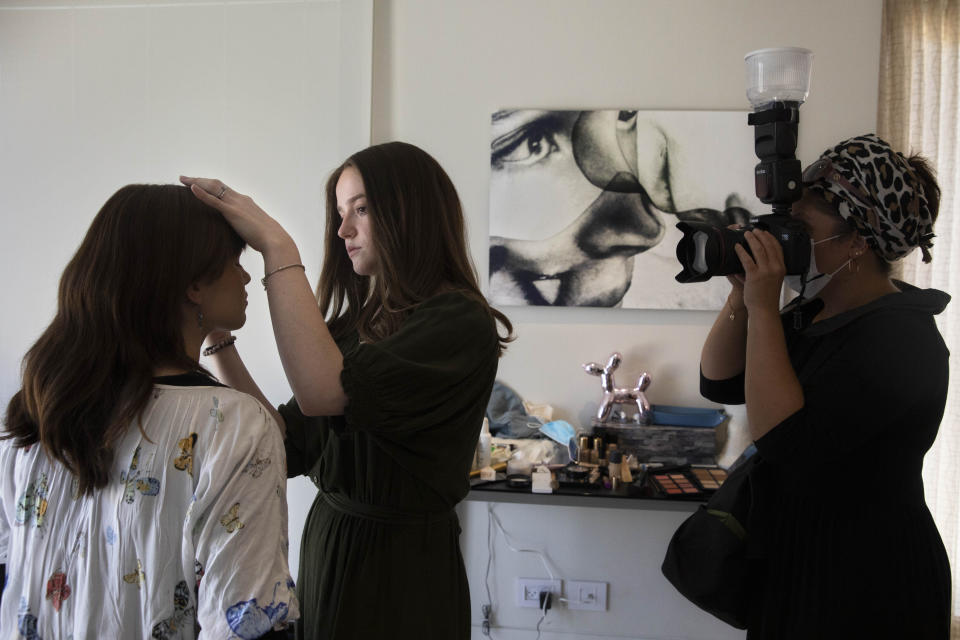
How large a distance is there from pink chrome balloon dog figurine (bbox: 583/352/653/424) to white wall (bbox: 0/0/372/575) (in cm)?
103

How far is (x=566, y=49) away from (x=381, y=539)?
6.21 feet

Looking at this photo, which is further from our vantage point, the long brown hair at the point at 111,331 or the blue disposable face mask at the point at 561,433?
the blue disposable face mask at the point at 561,433

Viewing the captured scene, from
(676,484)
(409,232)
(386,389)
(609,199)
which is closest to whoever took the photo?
(386,389)

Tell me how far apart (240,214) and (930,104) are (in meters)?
2.37

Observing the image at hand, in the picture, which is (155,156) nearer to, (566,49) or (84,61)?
(84,61)

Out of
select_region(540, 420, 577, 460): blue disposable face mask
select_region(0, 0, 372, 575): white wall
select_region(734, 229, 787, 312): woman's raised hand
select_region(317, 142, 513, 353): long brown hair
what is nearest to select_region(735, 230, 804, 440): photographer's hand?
select_region(734, 229, 787, 312): woman's raised hand

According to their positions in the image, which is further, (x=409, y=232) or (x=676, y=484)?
(x=676, y=484)

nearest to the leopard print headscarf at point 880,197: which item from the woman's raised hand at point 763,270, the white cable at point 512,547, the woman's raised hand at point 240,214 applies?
the woman's raised hand at point 763,270

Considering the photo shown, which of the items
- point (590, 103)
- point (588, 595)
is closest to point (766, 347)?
point (590, 103)

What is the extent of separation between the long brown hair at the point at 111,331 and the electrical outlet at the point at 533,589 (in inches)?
75.0

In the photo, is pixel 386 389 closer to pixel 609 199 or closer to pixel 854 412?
pixel 854 412

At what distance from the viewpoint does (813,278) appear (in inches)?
49.2

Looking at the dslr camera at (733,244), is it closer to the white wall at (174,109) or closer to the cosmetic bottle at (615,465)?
the cosmetic bottle at (615,465)

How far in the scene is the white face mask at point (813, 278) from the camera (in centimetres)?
122
